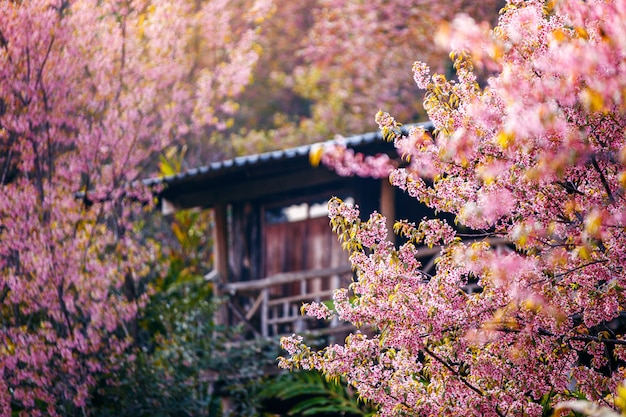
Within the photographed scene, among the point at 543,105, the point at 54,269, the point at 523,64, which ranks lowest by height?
the point at 54,269

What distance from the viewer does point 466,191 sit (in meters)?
5.46

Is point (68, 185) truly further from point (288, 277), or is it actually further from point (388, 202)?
point (388, 202)

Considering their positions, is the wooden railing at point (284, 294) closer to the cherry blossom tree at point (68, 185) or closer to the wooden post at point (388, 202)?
the wooden post at point (388, 202)

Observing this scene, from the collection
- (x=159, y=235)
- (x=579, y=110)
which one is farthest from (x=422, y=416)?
(x=159, y=235)

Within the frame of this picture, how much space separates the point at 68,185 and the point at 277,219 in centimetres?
460

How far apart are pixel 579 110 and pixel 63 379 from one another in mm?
6868

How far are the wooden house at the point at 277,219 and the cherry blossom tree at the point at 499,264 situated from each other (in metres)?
4.76

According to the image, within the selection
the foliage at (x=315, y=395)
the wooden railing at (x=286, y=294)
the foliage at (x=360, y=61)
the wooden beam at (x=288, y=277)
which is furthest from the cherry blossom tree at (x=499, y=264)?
the foliage at (x=360, y=61)

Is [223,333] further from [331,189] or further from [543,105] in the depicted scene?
[543,105]

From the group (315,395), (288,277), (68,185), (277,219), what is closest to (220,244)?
(277,219)

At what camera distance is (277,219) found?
14656 mm

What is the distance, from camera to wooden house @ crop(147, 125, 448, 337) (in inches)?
468

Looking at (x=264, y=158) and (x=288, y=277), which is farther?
(x=288, y=277)

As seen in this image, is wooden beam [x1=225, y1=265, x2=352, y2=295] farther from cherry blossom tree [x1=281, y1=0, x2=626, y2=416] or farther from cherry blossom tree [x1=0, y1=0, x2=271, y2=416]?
cherry blossom tree [x1=281, y1=0, x2=626, y2=416]
